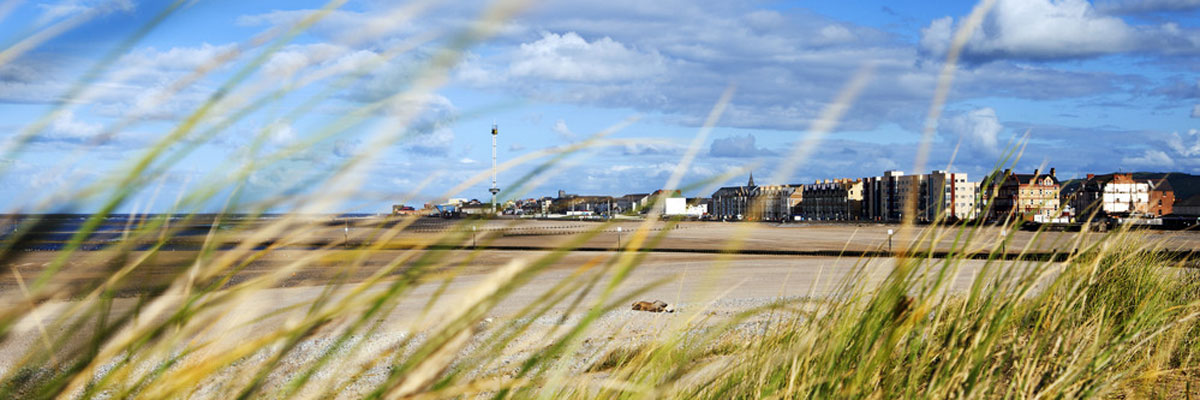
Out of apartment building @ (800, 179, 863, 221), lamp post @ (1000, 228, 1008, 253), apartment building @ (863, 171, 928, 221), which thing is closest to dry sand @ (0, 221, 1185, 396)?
lamp post @ (1000, 228, 1008, 253)

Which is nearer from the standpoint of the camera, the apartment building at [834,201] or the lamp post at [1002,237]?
the lamp post at [1002,237]

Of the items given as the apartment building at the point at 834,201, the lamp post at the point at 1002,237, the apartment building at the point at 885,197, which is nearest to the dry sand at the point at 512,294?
the lamp post at the point at 1002,237

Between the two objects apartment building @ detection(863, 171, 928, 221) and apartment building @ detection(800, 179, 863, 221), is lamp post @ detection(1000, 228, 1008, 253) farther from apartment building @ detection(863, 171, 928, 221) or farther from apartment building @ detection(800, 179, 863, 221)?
apartment building @ detection(800, 179, 863, 221)

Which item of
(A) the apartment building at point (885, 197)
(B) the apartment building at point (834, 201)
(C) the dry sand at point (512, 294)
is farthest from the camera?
(B) the apartment building at point (834, 201)

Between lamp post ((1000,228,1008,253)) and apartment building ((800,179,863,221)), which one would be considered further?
apartment building ((800,179,863,221))

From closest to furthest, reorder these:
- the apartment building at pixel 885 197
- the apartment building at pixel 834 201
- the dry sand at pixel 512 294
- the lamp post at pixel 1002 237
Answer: the dry sand at pixel 512 294 → the lamp post at pixel 1002 237 → the apartment building at pixel 885 197 → the apartment building at pixel 834 201

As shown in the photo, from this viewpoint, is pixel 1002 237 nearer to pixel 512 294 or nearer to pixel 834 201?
pixel 512 294

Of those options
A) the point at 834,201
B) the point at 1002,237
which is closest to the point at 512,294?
the point at 1002,237

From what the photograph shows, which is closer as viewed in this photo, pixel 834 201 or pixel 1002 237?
pixel 1002 237

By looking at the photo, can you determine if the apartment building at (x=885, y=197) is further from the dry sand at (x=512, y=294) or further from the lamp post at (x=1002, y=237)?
the lamp post at (x=1002, y=237)

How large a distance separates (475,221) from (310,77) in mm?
338

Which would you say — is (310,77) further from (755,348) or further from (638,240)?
(755,348)

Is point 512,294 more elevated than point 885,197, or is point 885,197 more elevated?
point 885,197

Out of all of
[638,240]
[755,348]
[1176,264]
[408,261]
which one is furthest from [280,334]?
[1176,264]
